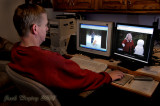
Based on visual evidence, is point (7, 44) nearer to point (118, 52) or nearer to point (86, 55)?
point (86, 55)

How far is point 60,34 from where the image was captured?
2195mm

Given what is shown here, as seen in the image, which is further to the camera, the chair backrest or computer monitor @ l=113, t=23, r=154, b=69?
computer monitor @ l=113, t=23, r=154, b=69

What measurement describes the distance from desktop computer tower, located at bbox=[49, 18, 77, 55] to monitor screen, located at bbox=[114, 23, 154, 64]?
799 millimetres

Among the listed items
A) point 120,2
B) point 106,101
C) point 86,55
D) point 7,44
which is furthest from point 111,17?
point 7,44

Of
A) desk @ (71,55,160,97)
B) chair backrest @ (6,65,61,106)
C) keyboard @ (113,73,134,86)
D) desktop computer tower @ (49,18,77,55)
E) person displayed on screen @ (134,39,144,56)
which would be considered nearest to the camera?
chair backrest @ (6,65,61,106)

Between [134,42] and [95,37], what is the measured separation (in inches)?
20.2

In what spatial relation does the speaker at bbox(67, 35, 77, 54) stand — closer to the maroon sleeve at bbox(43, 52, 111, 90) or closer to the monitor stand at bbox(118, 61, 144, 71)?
the monitor stand at bbox(118, 61, 144, 71)

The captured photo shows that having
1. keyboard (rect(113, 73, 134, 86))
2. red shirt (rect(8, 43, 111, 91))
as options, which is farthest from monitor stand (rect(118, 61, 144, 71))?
red shirt (rect(8, 43, 111, 91))

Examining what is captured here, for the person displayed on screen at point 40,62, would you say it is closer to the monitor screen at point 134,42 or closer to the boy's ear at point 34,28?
the boy's ear at point 34,28

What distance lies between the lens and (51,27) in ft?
7.45

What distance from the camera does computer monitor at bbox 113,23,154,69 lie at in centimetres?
145

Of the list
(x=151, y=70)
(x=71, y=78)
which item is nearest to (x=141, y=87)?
(x=151, y=70)

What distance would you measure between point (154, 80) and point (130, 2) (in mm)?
936

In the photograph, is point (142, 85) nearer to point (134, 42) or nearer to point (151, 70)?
point (151, 70)
